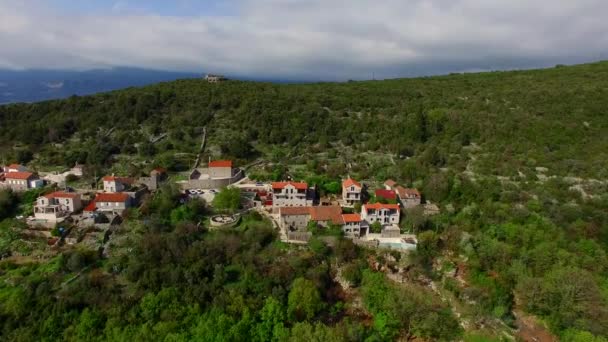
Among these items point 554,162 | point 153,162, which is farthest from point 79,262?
point 554,162

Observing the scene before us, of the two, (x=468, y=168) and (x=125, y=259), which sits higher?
(x=468, y=168)

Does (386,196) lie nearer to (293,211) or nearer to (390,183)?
(390,183)

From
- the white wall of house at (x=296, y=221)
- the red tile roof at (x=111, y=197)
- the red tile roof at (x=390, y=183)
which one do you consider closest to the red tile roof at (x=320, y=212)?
the white wall of house at (x=296, y=221)

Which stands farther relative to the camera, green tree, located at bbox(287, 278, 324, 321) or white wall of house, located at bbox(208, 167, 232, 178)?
white wall of house, located at bbox(208, 167, 232, 178)

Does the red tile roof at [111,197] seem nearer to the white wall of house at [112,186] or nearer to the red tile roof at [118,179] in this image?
the white wall of house at [112,186]

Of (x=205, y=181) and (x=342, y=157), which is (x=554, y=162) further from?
(x=205, y=181)

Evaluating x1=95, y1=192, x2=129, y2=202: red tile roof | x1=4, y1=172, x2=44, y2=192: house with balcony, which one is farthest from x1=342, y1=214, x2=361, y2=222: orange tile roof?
x1=4, y1=172, x2=44, y2=192: house with balcony

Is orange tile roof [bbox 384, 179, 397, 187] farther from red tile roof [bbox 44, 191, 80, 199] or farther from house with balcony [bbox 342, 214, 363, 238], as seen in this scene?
red tile roof [bbox 44, 191, 80, 199]

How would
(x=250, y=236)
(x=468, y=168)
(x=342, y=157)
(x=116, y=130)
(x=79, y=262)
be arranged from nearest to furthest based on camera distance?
(x=79, y=262) < (x=250, y=236) < (x=468, y=168) < (x=342, y=157) < (x=116, y=130)

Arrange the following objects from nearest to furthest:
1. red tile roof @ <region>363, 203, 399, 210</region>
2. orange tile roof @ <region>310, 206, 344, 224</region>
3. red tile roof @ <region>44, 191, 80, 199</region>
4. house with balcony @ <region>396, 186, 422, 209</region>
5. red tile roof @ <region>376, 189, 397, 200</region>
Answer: orange tile roof @ <region>310, 206, 344, 224</region>
red tile roof @ <region>363, 203, 399, 210</region>
red tile roof @ <region>44, 191, 80, 199</region>
red tile roof @ <region>376, 189, 397, 200</region>
house with balcony @ <region>396, 186, 422, 209</region>
